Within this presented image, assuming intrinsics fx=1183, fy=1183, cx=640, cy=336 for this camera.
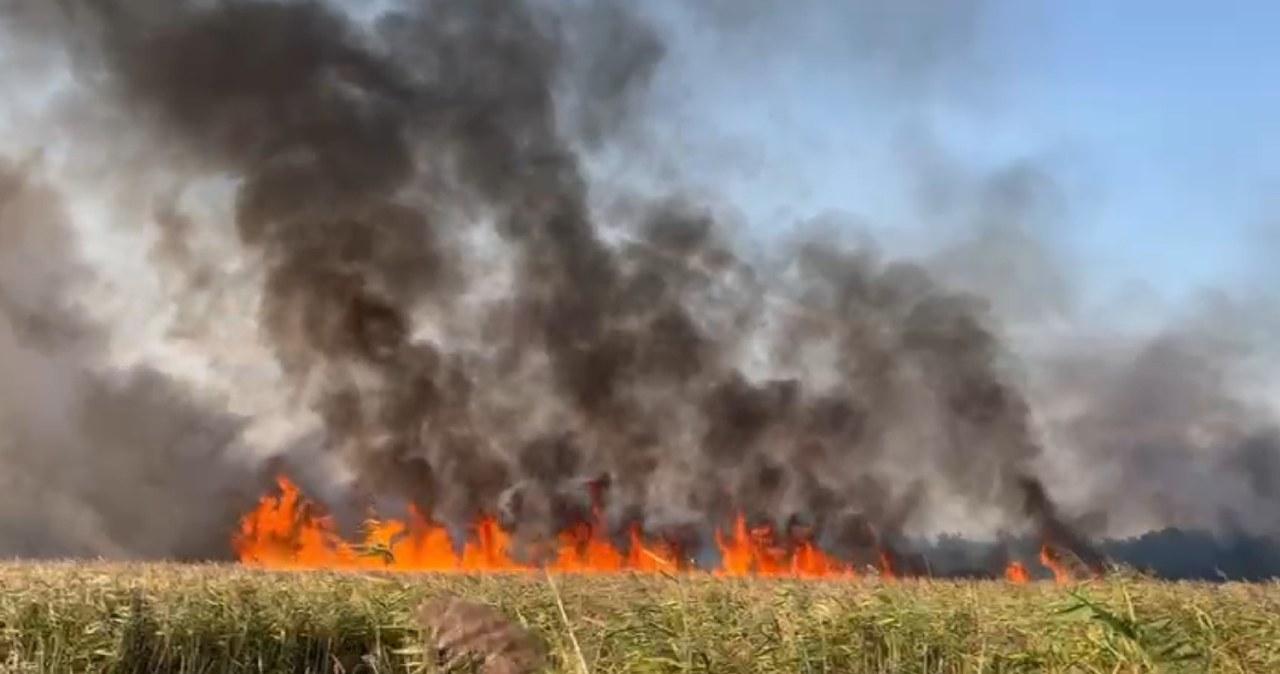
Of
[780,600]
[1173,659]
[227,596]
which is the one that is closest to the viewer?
[1173,659]

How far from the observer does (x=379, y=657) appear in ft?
56.2

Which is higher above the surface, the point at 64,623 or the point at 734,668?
the point at 64,623

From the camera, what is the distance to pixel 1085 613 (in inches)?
409

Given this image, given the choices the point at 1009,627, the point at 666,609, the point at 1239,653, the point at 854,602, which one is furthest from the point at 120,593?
the point at 1239,653

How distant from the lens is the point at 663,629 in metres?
11.5

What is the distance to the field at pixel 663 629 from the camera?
10.4 metres

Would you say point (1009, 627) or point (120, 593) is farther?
point (120, 593)

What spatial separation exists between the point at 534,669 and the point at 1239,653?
8608 millimetres

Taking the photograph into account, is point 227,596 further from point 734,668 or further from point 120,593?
point 734,668

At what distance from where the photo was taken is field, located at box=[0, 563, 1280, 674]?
10.4m

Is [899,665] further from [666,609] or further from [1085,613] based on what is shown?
[1085,613]

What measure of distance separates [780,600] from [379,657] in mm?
5864

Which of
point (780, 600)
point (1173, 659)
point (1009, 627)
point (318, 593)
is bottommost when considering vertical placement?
point (1173, 659)

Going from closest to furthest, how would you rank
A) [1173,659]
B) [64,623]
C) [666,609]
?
[1173,659] → [666,609] → [64,623]
